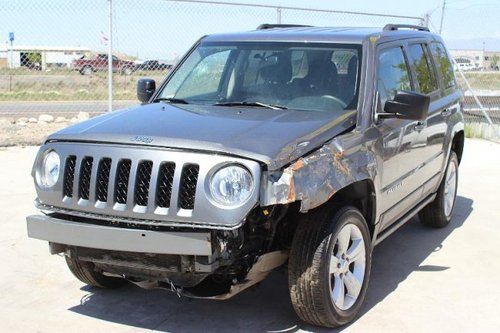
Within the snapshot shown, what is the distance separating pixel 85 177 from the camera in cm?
381

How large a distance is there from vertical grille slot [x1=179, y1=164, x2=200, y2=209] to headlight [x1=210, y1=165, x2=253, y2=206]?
108 mm

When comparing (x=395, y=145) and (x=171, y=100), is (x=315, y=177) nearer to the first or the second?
(x=395, y=145)

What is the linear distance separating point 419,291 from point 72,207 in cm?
261

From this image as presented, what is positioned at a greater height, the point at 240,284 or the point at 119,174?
the point at 119,174

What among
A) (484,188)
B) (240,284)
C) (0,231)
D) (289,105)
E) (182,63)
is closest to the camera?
(240,284)

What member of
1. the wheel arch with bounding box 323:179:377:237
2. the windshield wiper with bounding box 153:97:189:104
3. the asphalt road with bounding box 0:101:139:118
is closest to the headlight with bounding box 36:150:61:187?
the windshield wiper with bounding box 153:97:189:104

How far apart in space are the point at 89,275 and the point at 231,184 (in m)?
1.62

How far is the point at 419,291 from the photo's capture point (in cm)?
479

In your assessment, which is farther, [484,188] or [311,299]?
[484,188]

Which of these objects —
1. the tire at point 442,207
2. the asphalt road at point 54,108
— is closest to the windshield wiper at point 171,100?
the tire at point 442,207

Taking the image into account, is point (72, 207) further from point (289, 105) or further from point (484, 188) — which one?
point (484, 188)

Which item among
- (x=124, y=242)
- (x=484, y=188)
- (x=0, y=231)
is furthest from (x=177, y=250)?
(x=484, y=188)

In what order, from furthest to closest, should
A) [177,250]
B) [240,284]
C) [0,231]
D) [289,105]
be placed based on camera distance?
[0,231]
[289,105]
[240,284]
[177,250]

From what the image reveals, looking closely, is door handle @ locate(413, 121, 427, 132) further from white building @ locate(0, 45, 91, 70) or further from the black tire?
white building @ locate(0, 45, 91, 70)
